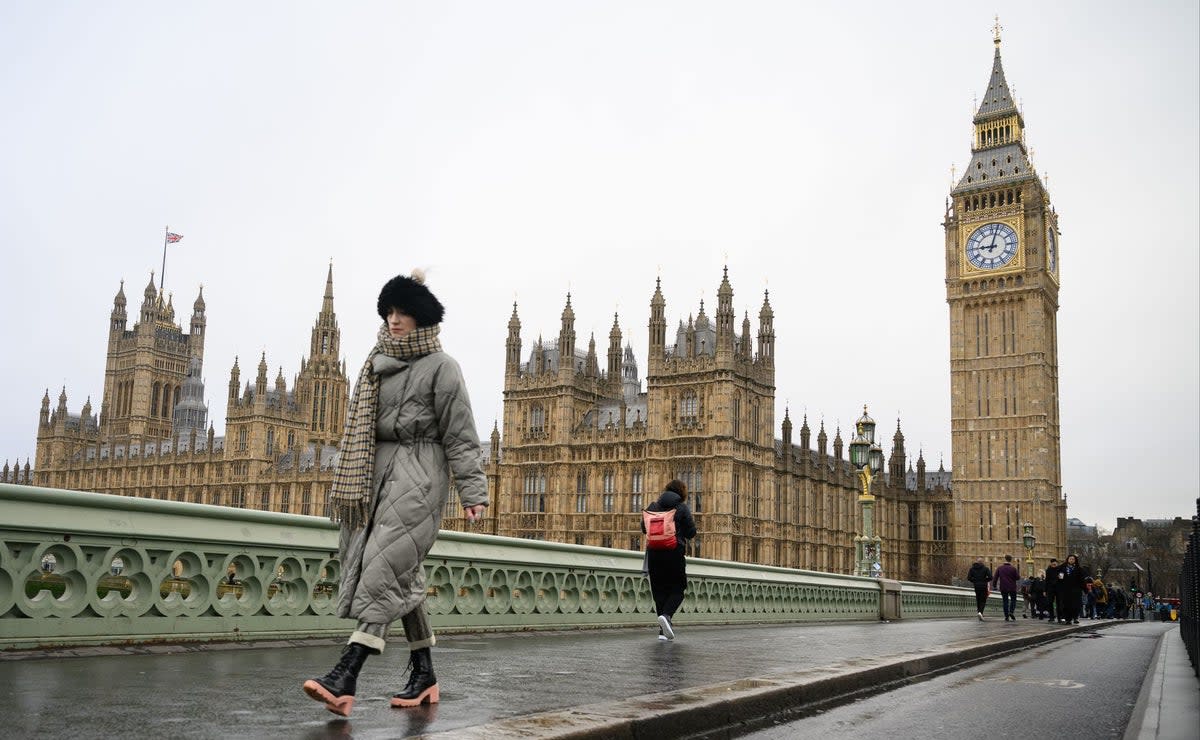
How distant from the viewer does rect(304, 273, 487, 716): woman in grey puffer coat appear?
4918 millimetres

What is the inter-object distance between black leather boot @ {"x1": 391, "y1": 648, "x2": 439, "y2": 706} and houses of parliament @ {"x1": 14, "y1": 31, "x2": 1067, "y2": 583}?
110ft

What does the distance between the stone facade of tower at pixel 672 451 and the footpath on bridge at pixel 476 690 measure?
42.0 meters

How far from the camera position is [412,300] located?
539 centimetres

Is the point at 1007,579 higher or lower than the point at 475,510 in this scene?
lower

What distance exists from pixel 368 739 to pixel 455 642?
5157 mm

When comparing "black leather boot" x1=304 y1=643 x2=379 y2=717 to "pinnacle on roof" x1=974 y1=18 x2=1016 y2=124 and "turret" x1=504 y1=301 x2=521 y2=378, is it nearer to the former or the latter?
"turret" x1=504 y1=301 x2=521 y2=378

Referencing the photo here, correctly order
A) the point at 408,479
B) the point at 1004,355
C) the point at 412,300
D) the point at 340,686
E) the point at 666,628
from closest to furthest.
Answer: the point at 340,686, the point at 408,479, the point at 412,300, the point at 666,628, the point at 1004,355

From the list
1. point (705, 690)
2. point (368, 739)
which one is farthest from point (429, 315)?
point (705, 690)

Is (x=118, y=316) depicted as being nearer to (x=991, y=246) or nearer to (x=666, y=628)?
(x=991, y=246)

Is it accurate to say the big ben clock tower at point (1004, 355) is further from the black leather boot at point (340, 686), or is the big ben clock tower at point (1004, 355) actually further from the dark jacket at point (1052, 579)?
the black leather boot at point (340, 686)

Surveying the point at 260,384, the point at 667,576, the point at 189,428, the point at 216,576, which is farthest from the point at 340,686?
the point at 189,428

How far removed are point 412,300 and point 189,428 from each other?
10328cm

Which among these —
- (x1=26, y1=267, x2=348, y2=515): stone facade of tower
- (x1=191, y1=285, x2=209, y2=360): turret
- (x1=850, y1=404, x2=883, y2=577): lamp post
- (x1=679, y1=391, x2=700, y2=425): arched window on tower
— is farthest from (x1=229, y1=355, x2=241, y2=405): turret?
(x1=850, y1=404, x2=883, y2=577): lamp post

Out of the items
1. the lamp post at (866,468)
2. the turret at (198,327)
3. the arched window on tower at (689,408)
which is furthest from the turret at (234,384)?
the lamp post at (866,468)
